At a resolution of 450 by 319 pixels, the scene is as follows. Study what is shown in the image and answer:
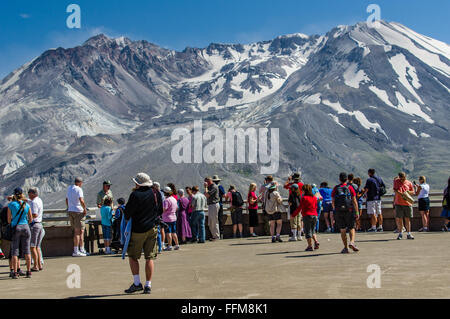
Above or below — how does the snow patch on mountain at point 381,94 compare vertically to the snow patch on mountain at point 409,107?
above

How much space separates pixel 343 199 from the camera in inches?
489

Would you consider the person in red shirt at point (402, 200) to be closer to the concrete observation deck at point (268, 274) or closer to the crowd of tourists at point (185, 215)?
the crowd of tourists at point (185, 215)

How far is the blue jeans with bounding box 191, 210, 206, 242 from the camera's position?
1694 cm

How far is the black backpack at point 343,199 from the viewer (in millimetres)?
12378

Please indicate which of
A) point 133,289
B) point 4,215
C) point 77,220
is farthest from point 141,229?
point 77,220

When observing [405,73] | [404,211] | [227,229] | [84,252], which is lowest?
[84,252]

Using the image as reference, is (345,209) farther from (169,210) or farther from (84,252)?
(84,252)

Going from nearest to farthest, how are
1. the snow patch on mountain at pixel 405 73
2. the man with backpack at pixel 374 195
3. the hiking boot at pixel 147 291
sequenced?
the hiking boot at pixel 147 291 → the man with backpack at pixel 374 195 → the snow patch on mountain at pixel 405 73

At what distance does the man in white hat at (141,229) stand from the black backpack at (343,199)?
17.3 feet

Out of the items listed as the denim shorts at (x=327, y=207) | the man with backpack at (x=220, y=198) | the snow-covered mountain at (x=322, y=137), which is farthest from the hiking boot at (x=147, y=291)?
the snow-covered mountain at (x=322, y=137)

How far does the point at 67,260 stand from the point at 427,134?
147 metres

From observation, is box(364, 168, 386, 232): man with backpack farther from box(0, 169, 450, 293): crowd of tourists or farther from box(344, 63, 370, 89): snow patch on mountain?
box(344, 63, 370, 89): snow patch on mountain

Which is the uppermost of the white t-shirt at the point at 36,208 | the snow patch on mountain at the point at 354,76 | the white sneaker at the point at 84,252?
the snow patch on mountain at the point at 354,76

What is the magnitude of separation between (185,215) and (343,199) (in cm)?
598
